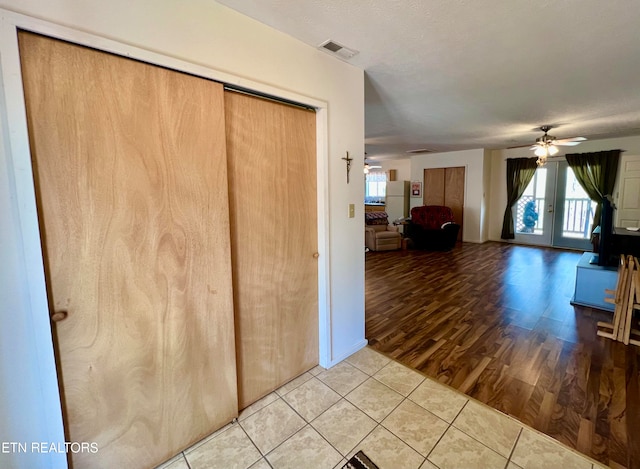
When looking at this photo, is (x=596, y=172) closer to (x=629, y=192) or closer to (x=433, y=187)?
(x=629, y=192)

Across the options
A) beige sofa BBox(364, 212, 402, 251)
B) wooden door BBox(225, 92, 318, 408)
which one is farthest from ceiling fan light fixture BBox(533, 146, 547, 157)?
wooden door BBox(225, 92, 318, 408)

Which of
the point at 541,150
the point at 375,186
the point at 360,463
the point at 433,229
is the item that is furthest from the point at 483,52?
the point at 375,186

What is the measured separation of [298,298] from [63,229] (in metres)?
1.40

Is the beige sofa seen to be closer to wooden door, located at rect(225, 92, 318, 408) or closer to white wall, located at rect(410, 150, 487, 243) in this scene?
white wall, located at rect(410, 150, 487, 243)

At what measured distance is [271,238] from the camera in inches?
76.7

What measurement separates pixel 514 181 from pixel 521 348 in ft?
19.0

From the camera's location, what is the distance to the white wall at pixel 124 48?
1.07 m

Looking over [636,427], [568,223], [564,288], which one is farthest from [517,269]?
[636,427]

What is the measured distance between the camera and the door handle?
3.87 ft

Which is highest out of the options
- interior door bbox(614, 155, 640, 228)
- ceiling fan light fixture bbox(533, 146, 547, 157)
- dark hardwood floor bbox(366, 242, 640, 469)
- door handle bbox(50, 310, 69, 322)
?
ceiling fan light fixture bbox(533, 146, 547, 157)

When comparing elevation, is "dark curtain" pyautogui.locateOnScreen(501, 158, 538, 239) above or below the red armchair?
above

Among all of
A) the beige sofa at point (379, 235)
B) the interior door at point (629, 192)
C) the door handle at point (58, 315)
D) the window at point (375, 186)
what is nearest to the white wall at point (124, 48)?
the door handle at point (58, 315)

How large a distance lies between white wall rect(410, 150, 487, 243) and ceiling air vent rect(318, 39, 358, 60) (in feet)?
20.3

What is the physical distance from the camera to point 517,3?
1567 millimetres
